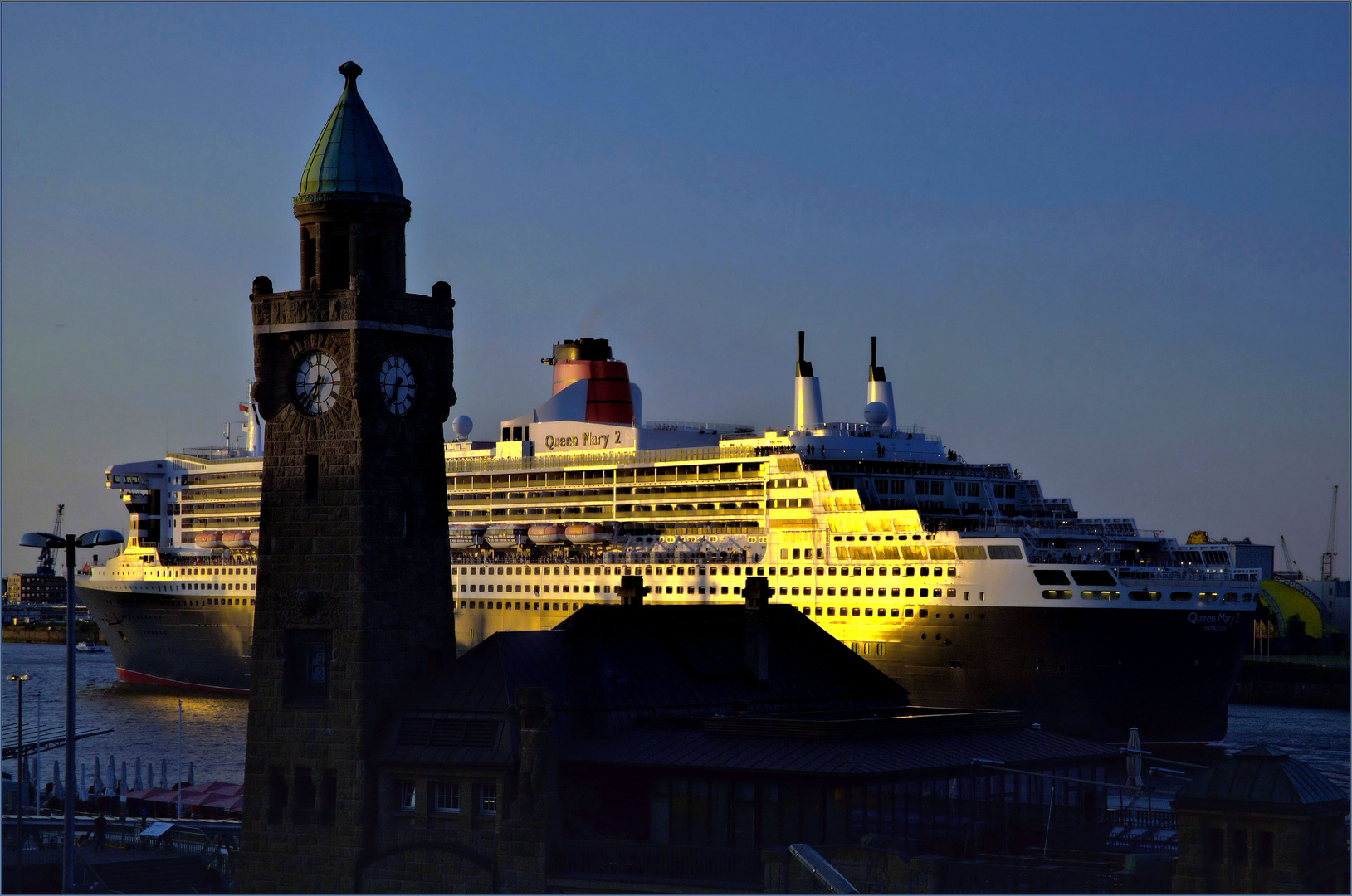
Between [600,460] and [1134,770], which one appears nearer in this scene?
[1134,770]

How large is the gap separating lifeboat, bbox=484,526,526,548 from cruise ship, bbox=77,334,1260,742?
131mm

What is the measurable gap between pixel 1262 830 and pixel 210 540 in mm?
101540

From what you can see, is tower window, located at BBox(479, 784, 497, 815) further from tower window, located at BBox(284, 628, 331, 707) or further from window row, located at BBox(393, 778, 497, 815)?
tower window, located at BBox(284, 628, 331, 707)

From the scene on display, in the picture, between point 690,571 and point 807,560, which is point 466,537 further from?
point 807,560

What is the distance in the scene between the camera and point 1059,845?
43.7 m

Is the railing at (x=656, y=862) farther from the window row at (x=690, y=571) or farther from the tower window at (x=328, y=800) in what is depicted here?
the window row at (x=690, y=571)

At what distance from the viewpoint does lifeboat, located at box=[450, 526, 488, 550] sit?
11119cm

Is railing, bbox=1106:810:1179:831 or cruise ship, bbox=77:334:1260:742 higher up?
cruise ship, bbox=77:334:1260:742

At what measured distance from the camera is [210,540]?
128000mm

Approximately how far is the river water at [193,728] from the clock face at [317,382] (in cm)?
2445

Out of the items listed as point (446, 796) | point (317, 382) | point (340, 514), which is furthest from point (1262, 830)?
point (317, 382)

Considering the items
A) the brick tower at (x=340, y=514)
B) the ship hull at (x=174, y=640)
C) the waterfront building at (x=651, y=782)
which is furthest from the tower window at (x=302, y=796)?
the ship hull at (x=174, y=640)

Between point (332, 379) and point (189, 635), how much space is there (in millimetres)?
77227

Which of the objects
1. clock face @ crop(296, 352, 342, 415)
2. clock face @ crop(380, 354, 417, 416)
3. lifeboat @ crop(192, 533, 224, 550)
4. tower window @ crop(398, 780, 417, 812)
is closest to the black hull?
clock face @ crop(380, 354, 417, 416)
